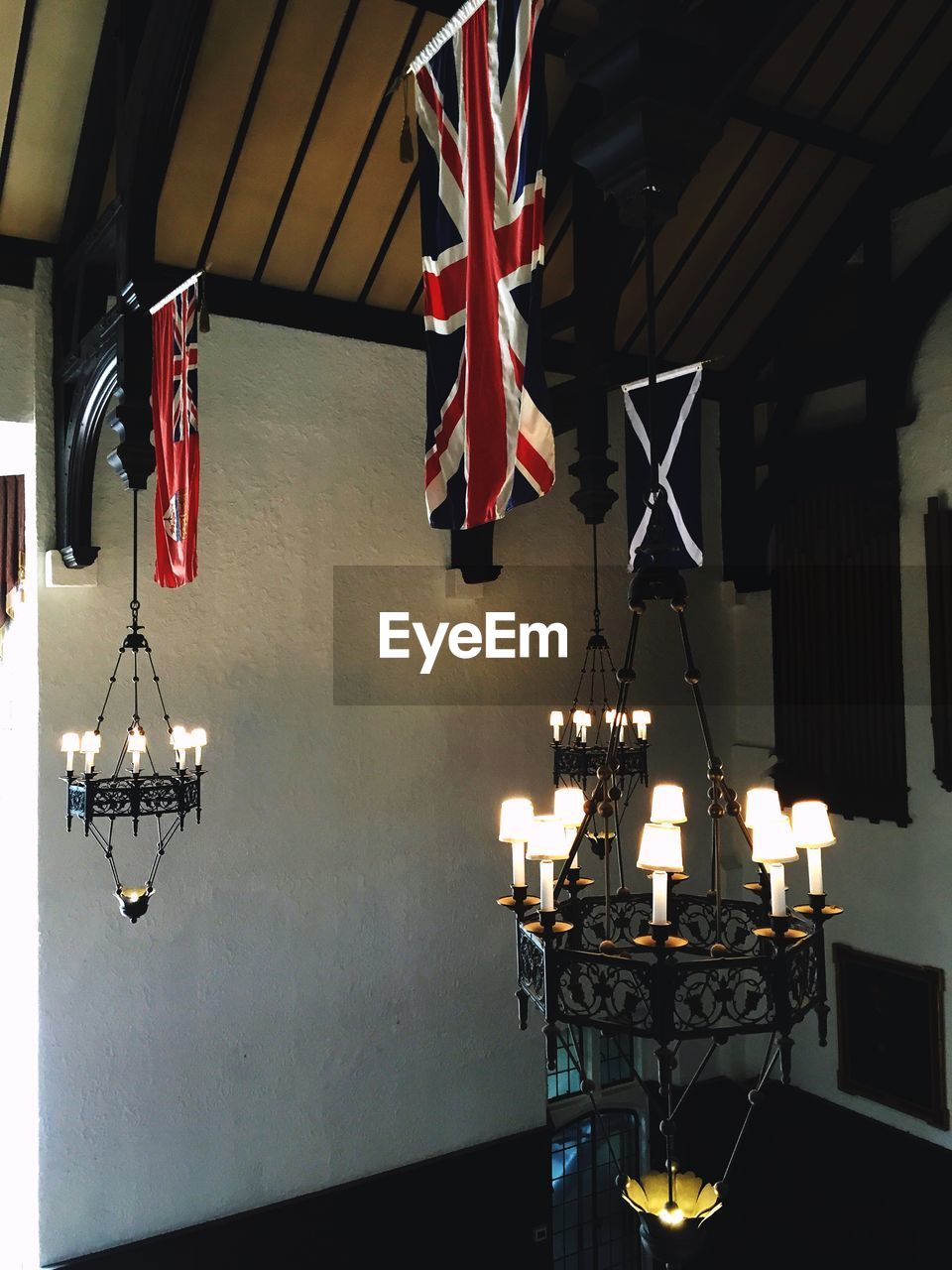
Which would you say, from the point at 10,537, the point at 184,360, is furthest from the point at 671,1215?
the point at 10,537

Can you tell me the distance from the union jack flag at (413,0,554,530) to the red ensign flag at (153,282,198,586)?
6.30ft

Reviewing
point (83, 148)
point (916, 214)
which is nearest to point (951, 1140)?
point (916, 214)

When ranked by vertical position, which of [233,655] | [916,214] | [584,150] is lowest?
[233,655]

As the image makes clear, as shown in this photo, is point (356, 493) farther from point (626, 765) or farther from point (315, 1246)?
point (315, 1246)

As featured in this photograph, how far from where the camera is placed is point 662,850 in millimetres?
3330

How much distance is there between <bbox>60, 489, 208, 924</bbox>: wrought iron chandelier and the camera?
5.61m

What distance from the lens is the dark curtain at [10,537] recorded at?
27.1 ft

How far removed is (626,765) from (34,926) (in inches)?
158

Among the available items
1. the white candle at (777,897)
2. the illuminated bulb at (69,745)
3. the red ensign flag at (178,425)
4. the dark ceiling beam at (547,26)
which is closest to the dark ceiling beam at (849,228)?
the dark ceiling beam at (547,26)

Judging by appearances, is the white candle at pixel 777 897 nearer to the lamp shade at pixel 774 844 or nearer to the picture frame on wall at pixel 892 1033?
the lamp shade at pixel 774 844

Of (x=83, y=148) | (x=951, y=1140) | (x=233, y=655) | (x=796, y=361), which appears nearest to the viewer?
(x=83, y=148)

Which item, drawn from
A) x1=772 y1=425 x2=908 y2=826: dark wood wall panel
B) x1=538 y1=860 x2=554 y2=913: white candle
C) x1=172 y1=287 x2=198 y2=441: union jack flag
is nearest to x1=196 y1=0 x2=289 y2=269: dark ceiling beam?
x1=172 y1=287 x2=198 y2=441: union jack flag

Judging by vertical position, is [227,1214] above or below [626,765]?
below

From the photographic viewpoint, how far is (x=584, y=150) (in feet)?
8.25
